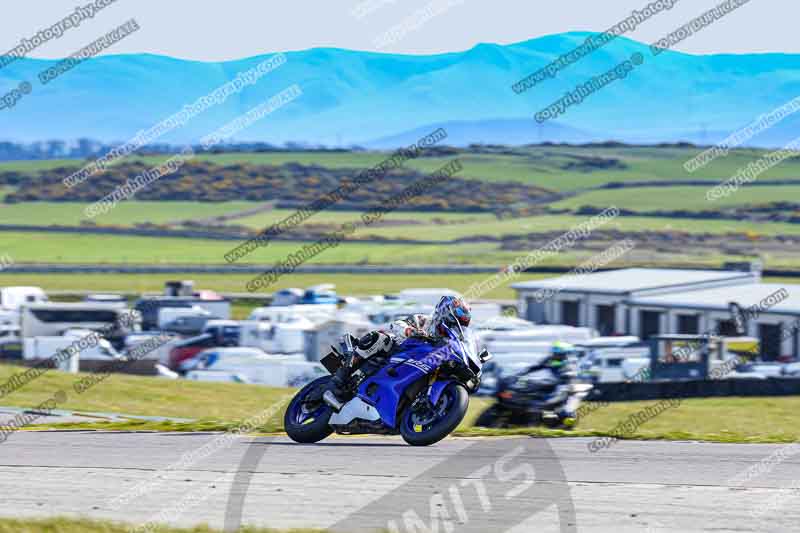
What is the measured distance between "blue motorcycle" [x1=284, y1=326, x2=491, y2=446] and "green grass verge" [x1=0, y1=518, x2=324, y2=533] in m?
3.01

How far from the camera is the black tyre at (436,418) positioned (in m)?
10.4

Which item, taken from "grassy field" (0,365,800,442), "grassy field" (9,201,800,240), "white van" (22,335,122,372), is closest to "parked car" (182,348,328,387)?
"grassy field" (0,365,800,442)

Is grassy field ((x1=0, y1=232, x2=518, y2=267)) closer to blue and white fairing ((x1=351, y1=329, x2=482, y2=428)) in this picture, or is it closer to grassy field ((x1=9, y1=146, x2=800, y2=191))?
grassy field ((x1=9, y1=146, x2=800, y2=191))

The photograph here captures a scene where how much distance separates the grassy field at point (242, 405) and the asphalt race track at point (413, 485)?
32.9 feet

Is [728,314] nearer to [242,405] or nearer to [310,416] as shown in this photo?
[242,405]

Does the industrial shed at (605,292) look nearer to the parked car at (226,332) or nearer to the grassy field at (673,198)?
the parked car at (226,332)

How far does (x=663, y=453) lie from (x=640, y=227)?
94.2 metres

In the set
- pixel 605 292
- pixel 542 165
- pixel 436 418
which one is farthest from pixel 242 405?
pixel 542 165

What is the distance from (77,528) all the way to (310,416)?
3993mm

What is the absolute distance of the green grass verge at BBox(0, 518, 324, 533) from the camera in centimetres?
774

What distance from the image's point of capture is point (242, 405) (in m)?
25.9

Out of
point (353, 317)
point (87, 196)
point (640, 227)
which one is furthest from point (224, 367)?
point (87, 196)

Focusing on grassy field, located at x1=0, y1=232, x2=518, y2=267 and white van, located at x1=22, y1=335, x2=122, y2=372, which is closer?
white van, located at x1=22, y1=335, x2=122, y2=372

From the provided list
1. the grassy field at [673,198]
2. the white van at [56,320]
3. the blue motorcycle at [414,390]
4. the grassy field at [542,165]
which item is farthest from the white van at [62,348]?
the grassy field at [542,165]
